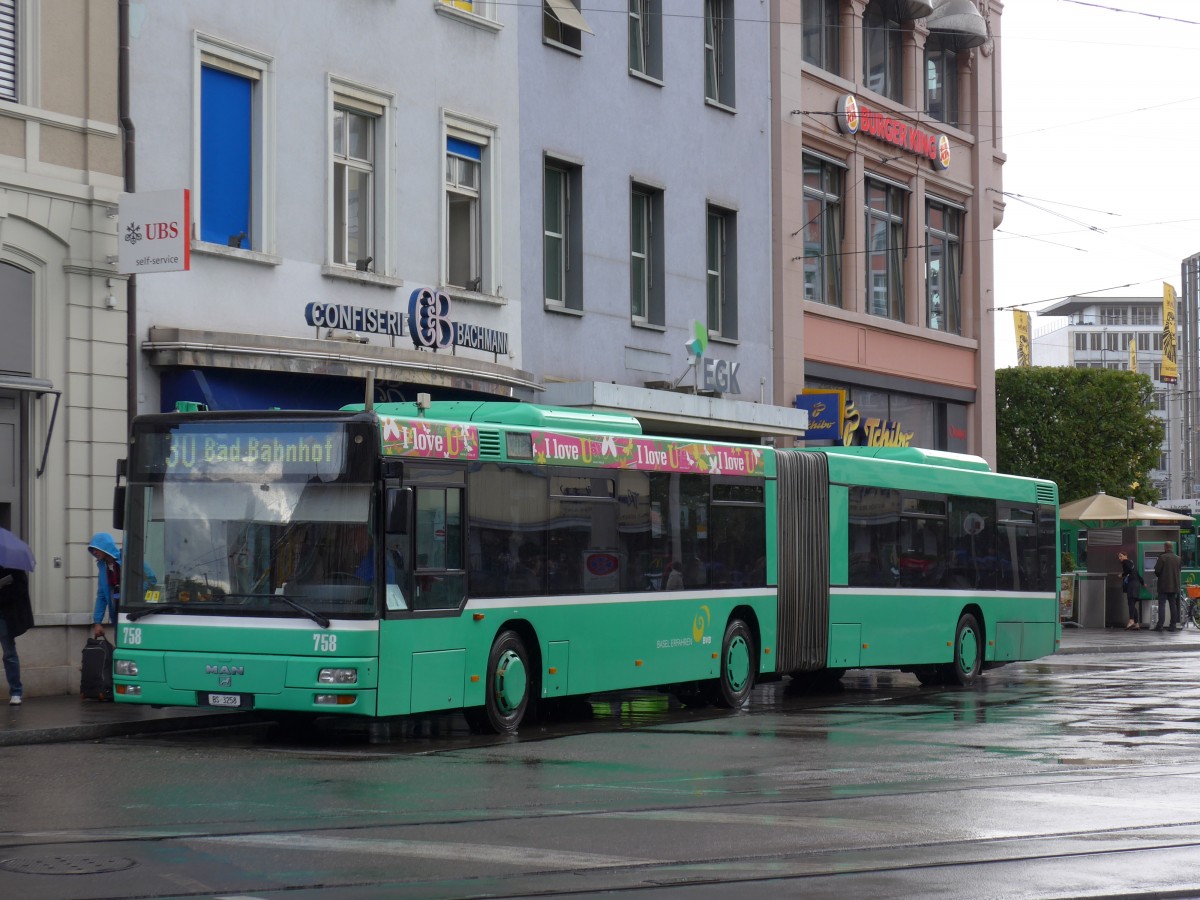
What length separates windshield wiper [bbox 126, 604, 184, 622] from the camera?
1449cm

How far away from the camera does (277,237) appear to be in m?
21.3

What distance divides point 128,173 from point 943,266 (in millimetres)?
22639

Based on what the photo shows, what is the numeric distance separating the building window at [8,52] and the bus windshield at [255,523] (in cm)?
561

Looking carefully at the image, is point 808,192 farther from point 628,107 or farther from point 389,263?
point 389,263

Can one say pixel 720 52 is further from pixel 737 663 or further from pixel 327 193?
pixel 737 663

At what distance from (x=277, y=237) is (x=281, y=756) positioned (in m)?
8.87

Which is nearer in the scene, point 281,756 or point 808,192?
point 281,756

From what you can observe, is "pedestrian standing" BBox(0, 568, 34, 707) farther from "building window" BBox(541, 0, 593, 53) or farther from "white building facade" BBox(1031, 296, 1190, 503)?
"white building facade" BBox(1031, 296, 1190, 503)

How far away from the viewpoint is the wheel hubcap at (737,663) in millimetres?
19016

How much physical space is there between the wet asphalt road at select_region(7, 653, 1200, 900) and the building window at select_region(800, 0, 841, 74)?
721 inches

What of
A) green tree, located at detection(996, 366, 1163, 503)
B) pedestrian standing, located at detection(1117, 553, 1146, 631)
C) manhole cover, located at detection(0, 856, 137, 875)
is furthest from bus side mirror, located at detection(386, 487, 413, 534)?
green tree, located at detection(996, 366, 1163, 503)

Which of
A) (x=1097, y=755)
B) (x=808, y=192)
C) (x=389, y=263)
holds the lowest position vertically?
(x=1097, y=755)

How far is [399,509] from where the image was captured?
13.9 metres

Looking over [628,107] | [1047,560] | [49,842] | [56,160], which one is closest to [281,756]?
[49,842]
